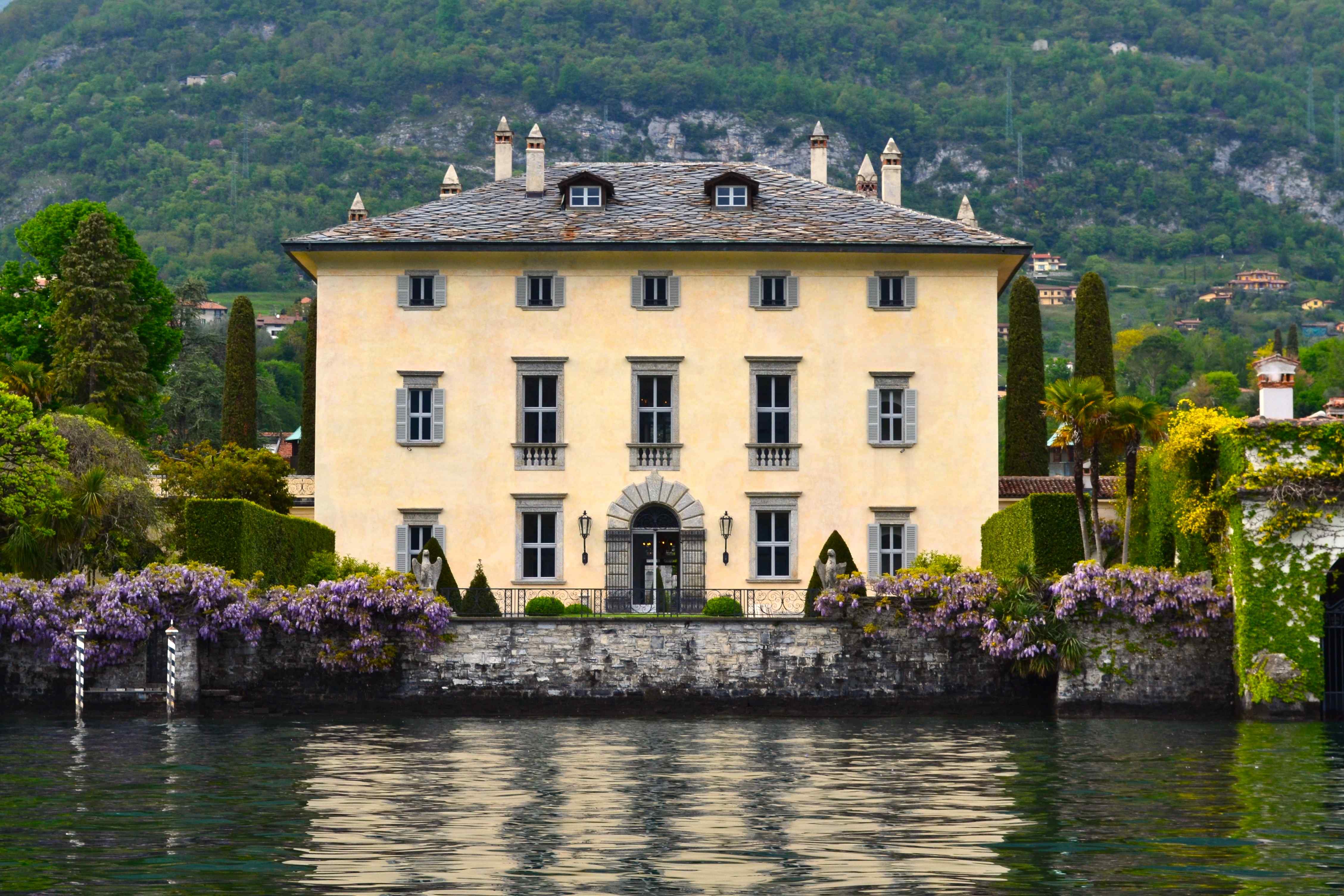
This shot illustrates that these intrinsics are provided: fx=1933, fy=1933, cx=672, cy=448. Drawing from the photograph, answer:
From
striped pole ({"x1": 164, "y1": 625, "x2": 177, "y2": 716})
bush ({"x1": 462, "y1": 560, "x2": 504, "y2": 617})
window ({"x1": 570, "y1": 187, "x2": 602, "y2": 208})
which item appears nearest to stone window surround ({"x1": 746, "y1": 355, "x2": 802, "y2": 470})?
window ({"x1": 570, "y1": 187, "x2": 602, "y2": 208})

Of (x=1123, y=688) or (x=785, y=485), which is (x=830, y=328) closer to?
(x=785, y=485)

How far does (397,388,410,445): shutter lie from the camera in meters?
51.0

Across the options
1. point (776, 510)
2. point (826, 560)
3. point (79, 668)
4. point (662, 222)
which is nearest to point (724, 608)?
point (826, 560)

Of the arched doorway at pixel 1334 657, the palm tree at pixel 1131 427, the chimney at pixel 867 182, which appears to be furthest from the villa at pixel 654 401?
the arched doorway at pixel 1334 657

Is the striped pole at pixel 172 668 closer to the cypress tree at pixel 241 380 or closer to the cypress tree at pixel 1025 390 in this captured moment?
the cypress tree at pixel 241 380

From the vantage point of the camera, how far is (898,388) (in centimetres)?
5128

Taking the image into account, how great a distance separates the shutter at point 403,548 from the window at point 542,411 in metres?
4.04

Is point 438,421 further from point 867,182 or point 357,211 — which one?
point 867,182

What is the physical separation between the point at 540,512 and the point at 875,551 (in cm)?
888

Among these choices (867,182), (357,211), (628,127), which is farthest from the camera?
(628,127)

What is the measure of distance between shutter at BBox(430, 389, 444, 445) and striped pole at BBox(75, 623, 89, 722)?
13.2 meters

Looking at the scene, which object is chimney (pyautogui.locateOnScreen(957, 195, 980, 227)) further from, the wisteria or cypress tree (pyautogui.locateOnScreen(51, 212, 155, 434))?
cypress tree (pyautogui.locateOnScreen(51, 212, 155, 434))

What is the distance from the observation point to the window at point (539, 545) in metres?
50.9

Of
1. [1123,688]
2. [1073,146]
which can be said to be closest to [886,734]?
[1123,688]
